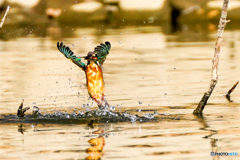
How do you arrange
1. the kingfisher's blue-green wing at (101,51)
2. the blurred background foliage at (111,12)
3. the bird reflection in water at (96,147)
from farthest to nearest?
the blurred background foliage at (111,12)
the kingfisher's blue-green wing at (101,51)
the bird reflection in water at (96,147)

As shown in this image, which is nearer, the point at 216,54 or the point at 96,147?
the point at 96,147

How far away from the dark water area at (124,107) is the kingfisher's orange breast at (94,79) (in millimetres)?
380

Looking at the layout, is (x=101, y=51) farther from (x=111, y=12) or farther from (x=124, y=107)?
(x=111, y=12)

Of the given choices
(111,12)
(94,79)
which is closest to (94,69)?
(94,79)

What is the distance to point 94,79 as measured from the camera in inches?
356

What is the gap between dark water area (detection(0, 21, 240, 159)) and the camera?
23.6 feet

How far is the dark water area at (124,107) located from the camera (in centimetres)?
720

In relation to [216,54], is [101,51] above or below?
Result: above

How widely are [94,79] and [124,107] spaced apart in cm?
146

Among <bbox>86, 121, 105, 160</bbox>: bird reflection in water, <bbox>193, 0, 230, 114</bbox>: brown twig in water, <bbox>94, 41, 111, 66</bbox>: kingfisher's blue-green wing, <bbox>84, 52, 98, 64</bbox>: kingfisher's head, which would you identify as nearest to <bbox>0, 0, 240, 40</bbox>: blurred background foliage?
<bbox>94, 41, 111, 66</bbox>: kingfisher's blue-green wing

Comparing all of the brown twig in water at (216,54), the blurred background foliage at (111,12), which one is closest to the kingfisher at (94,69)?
the brown twig in water at (216,54)

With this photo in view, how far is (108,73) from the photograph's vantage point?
49.2 feet

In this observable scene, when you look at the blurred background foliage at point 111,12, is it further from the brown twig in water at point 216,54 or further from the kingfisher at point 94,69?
the brown twig in water at point 216,54

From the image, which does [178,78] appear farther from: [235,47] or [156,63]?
[235,47]
